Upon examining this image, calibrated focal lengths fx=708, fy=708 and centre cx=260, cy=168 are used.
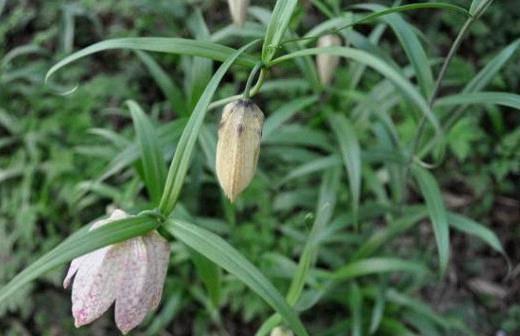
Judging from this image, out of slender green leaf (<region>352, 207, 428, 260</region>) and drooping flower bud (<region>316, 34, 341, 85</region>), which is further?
slender green leaf (<region>352, 207, 428, 260</region>)

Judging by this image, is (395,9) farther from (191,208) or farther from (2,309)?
(2,309)

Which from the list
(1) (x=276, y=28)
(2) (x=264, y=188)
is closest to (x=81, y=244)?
(1) (x=276, y=28)

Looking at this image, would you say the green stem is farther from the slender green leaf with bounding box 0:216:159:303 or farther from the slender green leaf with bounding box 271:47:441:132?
the slender green leaf with bounding box 0:216:159:303

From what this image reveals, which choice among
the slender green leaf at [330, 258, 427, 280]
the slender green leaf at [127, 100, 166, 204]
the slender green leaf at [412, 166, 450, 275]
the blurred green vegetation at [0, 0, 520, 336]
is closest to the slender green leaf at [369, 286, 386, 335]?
the blurred green vegetation at [0, 0, 520, 336]

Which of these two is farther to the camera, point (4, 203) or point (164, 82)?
point (4, 203)

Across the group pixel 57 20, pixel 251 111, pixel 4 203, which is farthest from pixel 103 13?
pixel 251 111

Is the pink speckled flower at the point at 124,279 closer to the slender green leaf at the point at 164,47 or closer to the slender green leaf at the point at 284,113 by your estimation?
the slender green leaf at the point at 164,47
